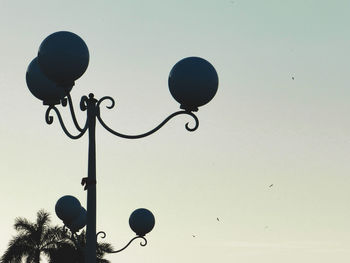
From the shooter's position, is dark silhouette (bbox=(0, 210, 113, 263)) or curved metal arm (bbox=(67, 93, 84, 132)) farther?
dark silhouette (bbox=(0, 210, 113, 263))

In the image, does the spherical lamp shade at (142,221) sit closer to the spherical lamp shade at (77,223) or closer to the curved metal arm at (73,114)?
the spherical lamp shade at (77,223)

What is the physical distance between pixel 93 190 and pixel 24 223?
135ft

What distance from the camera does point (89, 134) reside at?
8.20m

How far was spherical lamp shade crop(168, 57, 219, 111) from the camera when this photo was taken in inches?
328

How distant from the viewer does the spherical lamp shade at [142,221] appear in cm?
1367

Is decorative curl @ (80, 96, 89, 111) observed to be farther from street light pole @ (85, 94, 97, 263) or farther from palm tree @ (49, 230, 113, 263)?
palm tree @ (49, 230, 113, 263)

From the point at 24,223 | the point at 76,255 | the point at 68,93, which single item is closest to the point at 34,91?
the point at 68,93

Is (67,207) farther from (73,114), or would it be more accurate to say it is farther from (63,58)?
(63,58)

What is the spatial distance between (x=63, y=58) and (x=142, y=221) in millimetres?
6264

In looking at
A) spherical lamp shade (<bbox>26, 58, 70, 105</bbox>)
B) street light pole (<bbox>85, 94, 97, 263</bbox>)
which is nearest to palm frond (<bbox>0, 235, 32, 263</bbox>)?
spherical lamp shade (<bbox>26, 58, 70, 105</bbox>)

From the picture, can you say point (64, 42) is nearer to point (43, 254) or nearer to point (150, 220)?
point (150, 220)

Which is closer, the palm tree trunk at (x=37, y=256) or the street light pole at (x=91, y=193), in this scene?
the street light pole at (x=91, y=193)

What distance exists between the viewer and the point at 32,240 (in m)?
47.3

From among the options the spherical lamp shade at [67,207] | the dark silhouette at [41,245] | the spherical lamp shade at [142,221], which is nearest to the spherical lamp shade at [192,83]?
the spherical lamp shade at [67,207]
